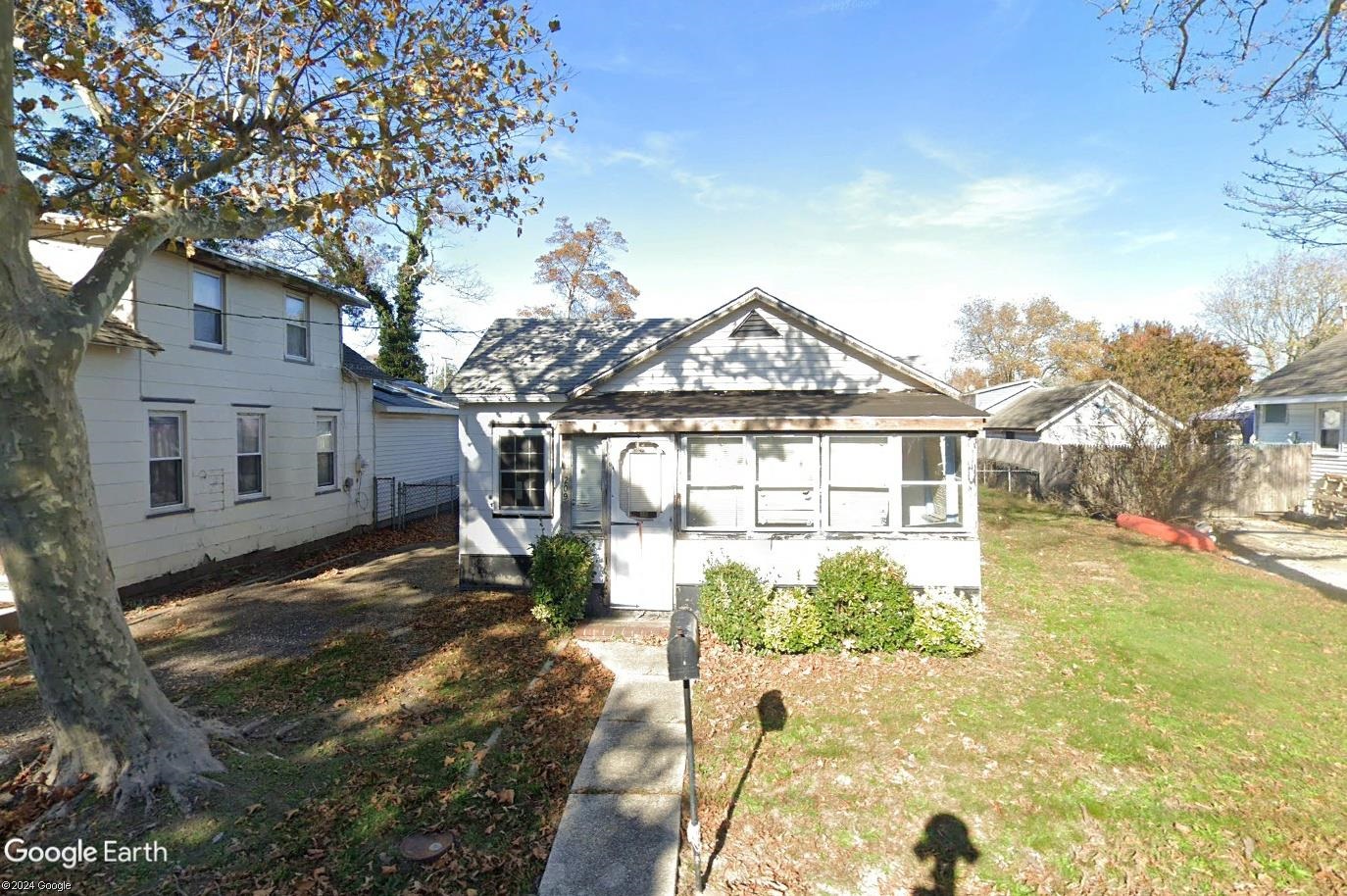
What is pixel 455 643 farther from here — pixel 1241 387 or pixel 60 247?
pixel 1241 387

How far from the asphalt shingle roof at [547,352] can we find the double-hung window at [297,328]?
204 inches

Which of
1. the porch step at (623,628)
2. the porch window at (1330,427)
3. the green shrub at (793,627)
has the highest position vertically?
the porch window at (1330,427)

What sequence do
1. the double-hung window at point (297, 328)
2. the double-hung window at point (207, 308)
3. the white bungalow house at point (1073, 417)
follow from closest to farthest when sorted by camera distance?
the double-hung window at point (207, 308)
the double-hung window at point (297, 328)
the white bungalow house at point (1073, 417)

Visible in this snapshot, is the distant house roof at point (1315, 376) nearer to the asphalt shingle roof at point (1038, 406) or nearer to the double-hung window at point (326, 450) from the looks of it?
the asphalt shingle roof at point (1038, 406)

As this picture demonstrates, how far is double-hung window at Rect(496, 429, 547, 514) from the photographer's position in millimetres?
11695

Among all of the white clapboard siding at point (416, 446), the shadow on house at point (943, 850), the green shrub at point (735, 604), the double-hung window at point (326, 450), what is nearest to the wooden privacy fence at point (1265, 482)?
the green shrub at point (735, 604)

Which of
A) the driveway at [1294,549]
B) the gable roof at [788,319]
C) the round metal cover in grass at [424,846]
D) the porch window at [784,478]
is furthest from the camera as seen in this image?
the driveway at [1294,549]

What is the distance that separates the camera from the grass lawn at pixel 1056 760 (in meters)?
4.57

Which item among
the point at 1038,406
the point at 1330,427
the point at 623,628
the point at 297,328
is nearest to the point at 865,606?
the point at 623,628

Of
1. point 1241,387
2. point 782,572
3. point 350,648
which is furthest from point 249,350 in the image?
point 1241,387

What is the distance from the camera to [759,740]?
6312 mm

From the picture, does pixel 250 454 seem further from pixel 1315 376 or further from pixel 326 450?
pixel 1315 376

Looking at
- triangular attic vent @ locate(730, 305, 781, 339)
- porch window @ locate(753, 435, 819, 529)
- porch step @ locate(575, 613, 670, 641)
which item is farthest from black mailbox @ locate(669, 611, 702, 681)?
triangular attic vent @ locate(730, 305, 781, 339)

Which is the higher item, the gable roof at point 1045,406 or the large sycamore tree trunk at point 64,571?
the gable roof at point 1045,406
